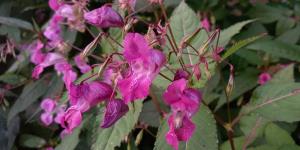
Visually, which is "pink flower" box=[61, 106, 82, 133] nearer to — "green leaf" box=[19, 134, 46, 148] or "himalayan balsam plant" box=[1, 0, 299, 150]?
"himalayan balsam plant" box=[1, 0, 299, 150]

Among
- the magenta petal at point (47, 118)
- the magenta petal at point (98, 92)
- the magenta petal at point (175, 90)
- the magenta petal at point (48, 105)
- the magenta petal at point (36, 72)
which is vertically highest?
the magenta petal at point (175, 90)

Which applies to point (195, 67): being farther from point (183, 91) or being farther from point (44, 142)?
point (44, 142)

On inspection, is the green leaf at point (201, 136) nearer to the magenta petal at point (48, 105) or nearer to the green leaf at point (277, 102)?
the green leaf at point (277, 102)

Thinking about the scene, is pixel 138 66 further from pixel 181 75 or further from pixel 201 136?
pixel 201 136

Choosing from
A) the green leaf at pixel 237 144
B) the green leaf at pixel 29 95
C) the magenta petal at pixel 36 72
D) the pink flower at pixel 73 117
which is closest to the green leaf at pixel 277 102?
the green leaf at pixel 237 144

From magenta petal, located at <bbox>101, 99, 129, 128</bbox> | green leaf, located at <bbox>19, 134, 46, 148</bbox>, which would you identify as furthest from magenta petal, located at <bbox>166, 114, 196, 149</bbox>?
green leaf, located at <bbox>19, 134, 46, 148</bbox>

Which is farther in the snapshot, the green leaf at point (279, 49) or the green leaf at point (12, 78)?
the green leaf at point (12, 78)
